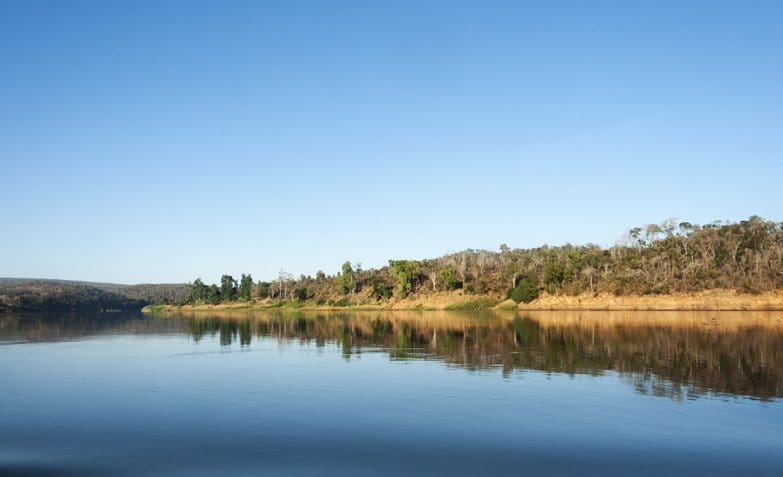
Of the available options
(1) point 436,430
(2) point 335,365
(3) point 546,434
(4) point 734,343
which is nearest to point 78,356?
(2) point 335,365

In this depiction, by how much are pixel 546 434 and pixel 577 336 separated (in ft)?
129

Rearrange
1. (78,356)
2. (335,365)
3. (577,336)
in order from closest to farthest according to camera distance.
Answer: (335,365)
(78,356)
(577,336)

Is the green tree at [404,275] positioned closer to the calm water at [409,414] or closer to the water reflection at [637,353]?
the water reflection at [637,353]

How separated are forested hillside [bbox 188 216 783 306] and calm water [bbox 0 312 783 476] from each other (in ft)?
270

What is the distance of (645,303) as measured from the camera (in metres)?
116

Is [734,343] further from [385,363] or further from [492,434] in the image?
[492,434]

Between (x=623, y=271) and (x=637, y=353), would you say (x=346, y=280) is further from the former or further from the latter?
Result: (x=637, y=353)

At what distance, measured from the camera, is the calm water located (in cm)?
1638

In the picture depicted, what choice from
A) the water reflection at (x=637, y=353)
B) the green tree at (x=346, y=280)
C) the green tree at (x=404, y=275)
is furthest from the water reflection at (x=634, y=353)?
the green tree at (x=346, y=280)

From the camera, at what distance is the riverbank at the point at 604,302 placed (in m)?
105

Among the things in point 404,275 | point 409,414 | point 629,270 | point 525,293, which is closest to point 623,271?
point 629,270

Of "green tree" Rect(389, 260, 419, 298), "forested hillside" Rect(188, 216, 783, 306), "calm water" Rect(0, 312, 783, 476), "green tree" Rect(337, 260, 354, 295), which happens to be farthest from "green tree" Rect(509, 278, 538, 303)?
"calm water" Rect(0, 312, 783, 476)

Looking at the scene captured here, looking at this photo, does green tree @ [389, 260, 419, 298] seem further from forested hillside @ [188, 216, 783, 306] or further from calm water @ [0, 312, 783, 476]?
calm water @ [0, 312, 783, 476]

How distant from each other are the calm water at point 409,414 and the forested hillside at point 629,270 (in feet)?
270
